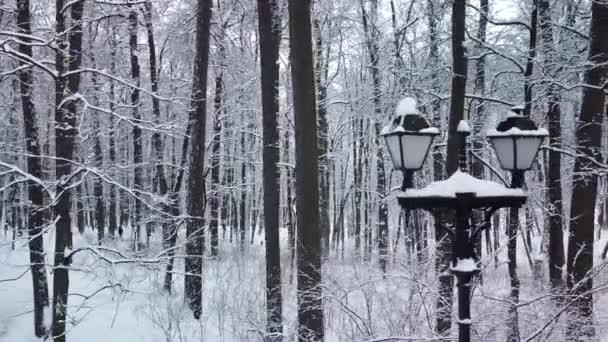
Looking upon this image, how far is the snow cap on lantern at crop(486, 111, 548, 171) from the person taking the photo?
13.5 feet

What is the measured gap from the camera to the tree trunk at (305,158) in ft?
23.6

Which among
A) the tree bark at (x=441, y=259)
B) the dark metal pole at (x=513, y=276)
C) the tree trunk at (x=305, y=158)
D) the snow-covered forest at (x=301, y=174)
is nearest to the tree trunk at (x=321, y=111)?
the snow-covered forest at (x=301, y=174)

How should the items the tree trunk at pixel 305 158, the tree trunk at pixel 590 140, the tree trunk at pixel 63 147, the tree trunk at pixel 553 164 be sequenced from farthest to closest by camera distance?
the tree trunk at pixel 553 164 < the tree trunk at pixel 63 147 < the tree trunk at pixel 590 140 < the tree trunk at pixel 305 158

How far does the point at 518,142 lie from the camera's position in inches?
162

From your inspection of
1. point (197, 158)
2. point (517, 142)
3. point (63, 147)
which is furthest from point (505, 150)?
point (197, 158)

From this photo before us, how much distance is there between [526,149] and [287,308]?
7.36 metres

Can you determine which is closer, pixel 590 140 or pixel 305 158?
pixel 305 158

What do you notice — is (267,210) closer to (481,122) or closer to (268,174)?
(268,174)

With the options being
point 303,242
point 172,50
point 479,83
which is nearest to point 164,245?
point 303,242

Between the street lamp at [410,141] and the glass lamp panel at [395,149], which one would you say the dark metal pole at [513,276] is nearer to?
the street lamp at [410,141]

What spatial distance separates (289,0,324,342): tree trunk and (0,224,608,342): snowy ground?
41 centimetres

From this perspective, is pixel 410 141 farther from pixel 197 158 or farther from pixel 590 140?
pixel 197 158

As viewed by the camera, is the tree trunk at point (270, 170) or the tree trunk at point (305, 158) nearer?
Result: the tree trunk at point (305, 158)

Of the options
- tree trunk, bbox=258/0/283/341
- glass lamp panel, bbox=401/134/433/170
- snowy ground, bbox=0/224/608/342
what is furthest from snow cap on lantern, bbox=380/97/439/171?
tree trunk, bbox=258/0/283/341
